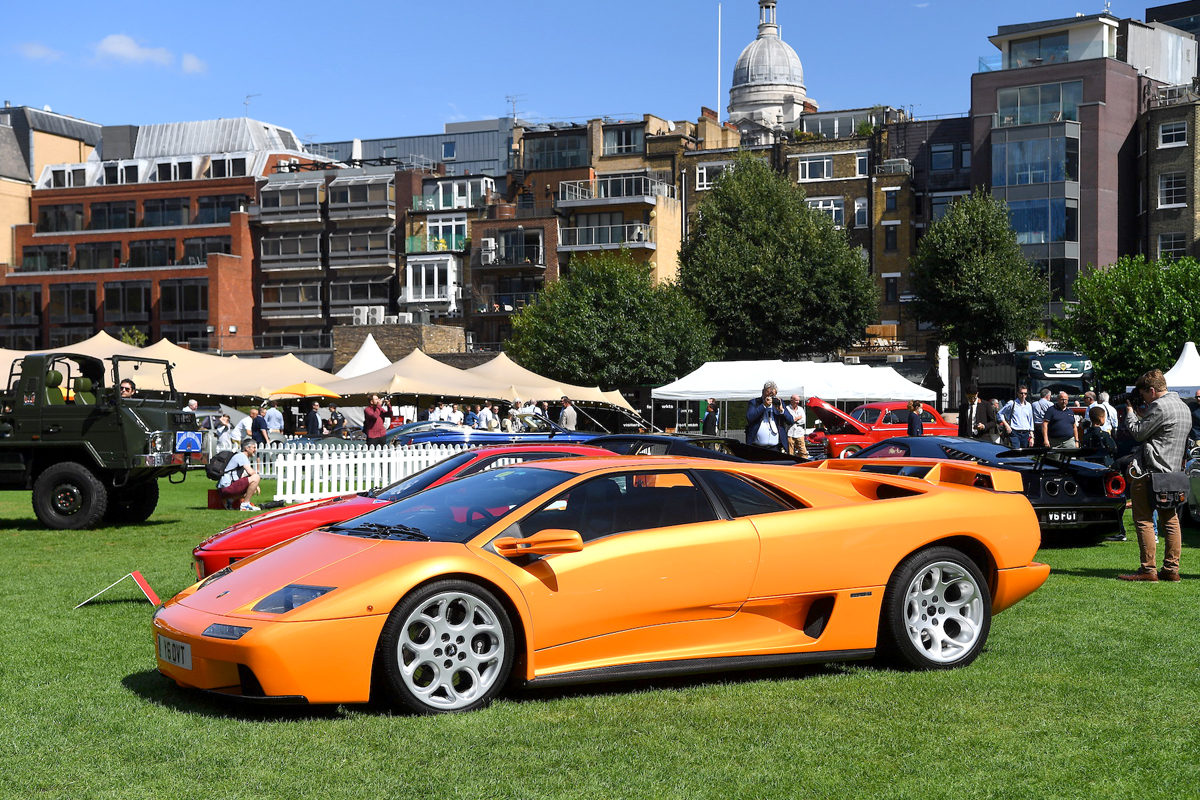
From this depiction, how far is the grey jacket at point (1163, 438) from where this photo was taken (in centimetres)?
1062

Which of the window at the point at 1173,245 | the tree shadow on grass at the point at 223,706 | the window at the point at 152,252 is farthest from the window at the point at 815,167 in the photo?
the tree shadow on grass at the point at 223,706

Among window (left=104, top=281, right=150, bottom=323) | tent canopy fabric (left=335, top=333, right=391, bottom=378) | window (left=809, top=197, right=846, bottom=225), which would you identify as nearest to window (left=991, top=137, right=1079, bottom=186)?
window (left=809, top=197, right=846, bottom=225)

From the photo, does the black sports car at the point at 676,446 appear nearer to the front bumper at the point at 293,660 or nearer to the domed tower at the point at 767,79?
the front bumper at the point at 293,660

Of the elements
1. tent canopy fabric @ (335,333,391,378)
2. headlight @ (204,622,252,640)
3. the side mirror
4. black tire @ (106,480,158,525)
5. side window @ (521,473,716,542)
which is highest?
tent canopy fabric @ (335,333,391,378)

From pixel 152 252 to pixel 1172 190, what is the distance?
2536 inches

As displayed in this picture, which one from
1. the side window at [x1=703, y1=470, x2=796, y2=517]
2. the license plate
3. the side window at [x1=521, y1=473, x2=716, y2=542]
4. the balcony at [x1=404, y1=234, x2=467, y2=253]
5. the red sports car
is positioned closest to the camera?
the license plate

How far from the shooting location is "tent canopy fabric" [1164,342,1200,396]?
2855cm

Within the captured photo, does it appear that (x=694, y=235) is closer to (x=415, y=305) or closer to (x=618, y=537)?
(x=415, y=305)

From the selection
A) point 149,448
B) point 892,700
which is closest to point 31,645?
point 892,700

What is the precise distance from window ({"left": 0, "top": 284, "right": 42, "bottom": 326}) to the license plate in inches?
3384

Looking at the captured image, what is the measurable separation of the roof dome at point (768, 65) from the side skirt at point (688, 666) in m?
110

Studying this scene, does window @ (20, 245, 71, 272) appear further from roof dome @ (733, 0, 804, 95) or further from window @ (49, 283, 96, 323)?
roof dome @ (733, 0, 804, 95)

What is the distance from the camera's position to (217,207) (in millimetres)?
83125

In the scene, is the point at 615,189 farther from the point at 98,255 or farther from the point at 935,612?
the point at 935,612
